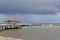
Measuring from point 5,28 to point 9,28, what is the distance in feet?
7.25

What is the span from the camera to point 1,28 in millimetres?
46906

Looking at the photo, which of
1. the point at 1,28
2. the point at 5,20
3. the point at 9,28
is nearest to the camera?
the point at 1,28

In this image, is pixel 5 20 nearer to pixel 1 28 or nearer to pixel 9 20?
pixel 9 20

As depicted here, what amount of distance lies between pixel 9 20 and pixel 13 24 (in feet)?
7.66

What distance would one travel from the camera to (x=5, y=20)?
5503 cm

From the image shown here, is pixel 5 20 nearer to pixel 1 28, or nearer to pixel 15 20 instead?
pixel 15 20

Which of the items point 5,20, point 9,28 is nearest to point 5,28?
point 9,28

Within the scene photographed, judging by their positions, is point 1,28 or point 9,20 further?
point 9,20

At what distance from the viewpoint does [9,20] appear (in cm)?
5550

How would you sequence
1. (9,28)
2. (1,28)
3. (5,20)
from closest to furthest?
(1,28), (9,28), (5,20)

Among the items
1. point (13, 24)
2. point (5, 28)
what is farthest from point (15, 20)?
point (5, 28)

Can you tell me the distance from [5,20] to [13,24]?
3230mm

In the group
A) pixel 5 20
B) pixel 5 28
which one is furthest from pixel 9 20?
pixel 5 28

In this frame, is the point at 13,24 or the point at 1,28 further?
the point at 13,24
